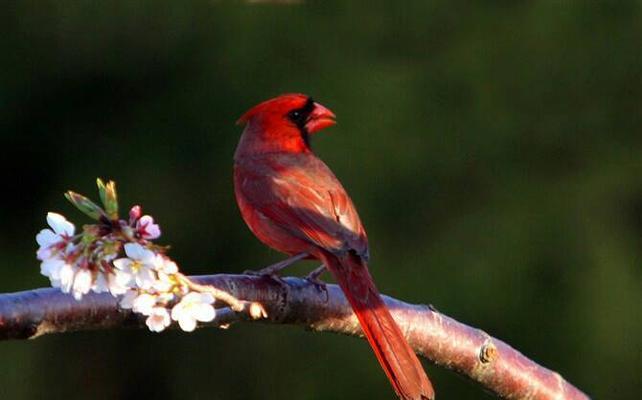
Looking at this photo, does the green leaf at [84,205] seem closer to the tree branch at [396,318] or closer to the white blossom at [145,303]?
the white blossom at [145,303]

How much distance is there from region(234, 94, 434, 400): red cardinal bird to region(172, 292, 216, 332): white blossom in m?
0.48

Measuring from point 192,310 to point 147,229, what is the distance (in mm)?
136

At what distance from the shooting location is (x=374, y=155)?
521 cm

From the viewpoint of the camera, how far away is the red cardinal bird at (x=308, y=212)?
239 centimetres

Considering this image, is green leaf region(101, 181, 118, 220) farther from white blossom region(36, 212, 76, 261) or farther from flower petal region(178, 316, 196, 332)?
flower petal region(178, 316, 196, 332)

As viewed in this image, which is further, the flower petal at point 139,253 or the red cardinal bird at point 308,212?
the red cardinal bird at point 308,212

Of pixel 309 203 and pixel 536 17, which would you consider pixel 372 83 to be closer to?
pixel 536 17

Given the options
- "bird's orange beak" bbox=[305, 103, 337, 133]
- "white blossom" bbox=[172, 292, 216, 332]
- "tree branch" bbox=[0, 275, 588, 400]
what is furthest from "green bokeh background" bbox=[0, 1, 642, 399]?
"white blossom" bbox=[172, 292, 216, 332]

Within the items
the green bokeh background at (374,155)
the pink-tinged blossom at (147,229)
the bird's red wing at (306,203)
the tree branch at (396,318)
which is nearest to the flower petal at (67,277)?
the pink-tinged blossom at (147,229)

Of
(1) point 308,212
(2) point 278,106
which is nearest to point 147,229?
(1) point 308,212

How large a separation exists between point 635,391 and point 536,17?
146 cm

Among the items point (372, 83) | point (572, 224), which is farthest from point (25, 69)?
point (572, 224)

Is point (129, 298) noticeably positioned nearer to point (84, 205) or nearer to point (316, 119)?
point (84, 205)

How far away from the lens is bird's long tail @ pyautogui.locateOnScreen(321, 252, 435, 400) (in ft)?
7.55
